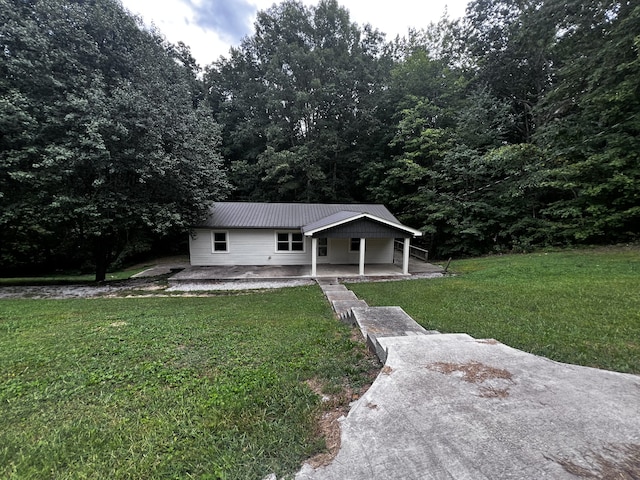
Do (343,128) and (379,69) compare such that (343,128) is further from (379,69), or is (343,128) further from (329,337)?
(329,337)

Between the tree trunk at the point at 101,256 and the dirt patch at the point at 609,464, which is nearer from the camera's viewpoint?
the dirt patch at the point at 609,464

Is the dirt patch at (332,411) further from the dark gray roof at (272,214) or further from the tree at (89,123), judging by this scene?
the dark gray roof at (272,214)

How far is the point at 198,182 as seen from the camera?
11.6m

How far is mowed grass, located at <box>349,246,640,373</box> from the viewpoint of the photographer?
4.08m

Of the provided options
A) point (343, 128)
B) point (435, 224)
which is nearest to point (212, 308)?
point (435, 224)

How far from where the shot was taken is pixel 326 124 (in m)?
24.1

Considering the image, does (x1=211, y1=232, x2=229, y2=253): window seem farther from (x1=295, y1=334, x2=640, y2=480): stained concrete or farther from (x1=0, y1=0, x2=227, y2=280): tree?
(x1=295, y1=334, x2=640, y2=480): stained concrete

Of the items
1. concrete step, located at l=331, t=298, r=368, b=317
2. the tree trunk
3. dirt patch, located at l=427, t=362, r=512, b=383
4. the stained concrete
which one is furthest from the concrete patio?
the stained concrete

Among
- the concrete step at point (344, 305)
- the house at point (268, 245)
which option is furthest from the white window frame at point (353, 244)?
the concrete step at point (344, 305)

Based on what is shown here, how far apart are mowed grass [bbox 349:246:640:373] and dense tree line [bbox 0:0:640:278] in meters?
5.55

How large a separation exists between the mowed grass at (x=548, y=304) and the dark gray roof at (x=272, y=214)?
5913mm

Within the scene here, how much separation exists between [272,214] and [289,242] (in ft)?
7.00

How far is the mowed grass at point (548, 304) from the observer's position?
4085 mm

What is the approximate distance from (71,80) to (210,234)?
7.53m
